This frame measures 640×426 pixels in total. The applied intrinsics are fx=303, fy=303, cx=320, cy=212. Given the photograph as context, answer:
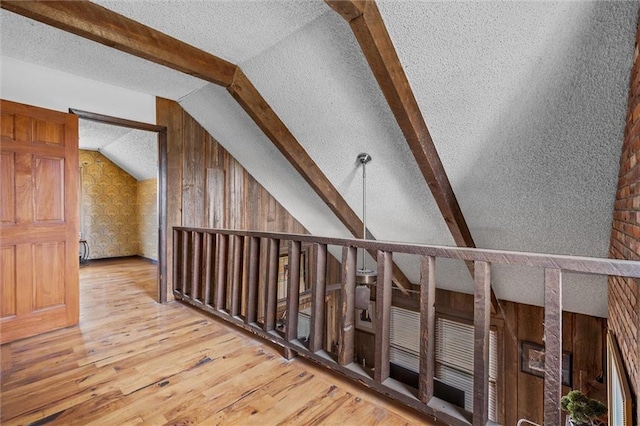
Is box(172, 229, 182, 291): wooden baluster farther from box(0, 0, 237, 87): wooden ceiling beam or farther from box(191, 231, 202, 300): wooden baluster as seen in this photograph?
box(0, 0, 237, 87): wooden ceiling beam

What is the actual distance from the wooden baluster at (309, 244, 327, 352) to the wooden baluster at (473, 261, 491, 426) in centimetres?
87

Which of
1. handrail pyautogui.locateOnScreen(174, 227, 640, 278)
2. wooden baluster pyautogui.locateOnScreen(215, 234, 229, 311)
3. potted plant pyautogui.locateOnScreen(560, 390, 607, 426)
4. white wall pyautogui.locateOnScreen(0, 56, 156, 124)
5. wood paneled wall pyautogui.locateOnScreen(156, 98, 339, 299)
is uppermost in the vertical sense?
white wall pyautogui.locateOnScreen(0, 56, 156, 124)

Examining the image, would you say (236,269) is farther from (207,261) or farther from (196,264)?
(196,264)

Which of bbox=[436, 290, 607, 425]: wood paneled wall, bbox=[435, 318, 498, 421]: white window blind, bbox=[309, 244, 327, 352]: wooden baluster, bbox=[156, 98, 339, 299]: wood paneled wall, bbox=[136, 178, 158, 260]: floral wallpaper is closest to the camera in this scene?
bbox=[309, 244, 327, 352]: wooden baluster

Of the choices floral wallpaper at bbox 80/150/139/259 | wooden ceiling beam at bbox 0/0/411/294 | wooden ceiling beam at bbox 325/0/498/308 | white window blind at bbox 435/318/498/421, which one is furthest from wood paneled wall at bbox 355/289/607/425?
floral wallpaper at bbox 80/150/139/259

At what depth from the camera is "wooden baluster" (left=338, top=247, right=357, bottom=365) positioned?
1.70 meters

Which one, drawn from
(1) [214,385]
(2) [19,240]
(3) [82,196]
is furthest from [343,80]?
(3) [82,196]

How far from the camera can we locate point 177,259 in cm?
344

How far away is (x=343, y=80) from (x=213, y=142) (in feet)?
7.44

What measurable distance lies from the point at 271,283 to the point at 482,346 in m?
1.36

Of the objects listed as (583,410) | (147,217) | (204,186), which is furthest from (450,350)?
(147,217)

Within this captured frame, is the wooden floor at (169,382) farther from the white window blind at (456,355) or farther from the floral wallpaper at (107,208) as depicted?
the floral wallpaper at (107,208)

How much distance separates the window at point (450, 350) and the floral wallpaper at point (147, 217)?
5.10m

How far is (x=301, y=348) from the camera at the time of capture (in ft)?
6.35
